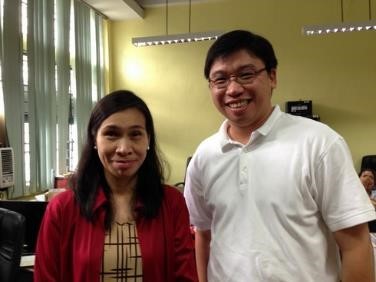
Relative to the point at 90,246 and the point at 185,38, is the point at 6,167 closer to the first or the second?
the point at 185,38

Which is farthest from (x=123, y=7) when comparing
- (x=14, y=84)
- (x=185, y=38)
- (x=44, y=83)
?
(x=14, y=84)

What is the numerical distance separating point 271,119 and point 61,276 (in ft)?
2.62

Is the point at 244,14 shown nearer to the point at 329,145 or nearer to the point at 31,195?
the point at 31,195

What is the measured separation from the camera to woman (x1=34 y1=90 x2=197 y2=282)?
3.74 ft

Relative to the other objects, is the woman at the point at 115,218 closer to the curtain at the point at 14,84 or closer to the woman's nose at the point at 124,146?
the woman's nose at the point at 124,146

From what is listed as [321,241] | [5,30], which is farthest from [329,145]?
[5,30]

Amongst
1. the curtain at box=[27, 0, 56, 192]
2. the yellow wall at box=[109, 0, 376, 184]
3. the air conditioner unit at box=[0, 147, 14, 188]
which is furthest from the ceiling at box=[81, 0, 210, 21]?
the air conditioner unit at box=[0, 147, 14, 188]

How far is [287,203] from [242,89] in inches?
14.0

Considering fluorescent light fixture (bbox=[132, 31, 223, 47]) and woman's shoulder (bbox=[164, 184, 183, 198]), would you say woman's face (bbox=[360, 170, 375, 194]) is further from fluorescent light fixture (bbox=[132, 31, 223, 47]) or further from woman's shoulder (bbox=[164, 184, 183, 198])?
woman's shoulder (bbox=[164, 184, 183, 198])

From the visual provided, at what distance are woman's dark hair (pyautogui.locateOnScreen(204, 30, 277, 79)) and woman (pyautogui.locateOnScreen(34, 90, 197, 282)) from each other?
1.00 feet

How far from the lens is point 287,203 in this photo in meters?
1.08

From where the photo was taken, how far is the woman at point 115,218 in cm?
114

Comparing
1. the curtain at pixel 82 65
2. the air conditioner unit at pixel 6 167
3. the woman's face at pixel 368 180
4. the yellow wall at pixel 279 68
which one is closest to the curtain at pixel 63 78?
the curtain at pixel 82 65

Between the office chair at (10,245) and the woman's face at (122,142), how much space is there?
71cm
